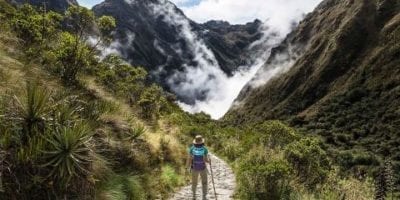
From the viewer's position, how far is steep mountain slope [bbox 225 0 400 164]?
13950 centimetres

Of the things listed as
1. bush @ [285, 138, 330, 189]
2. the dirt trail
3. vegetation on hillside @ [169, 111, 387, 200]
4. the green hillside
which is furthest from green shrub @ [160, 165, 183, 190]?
the green hillside

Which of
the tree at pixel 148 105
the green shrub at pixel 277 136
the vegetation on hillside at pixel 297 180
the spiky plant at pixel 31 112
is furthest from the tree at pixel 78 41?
the green shrub at pixel 277 136

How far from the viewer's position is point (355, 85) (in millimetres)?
165375

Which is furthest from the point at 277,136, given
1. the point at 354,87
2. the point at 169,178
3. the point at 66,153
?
the point at 354,87

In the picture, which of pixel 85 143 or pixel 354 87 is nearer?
pixel 85 143

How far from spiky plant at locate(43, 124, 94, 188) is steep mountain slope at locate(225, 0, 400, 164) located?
369 feet

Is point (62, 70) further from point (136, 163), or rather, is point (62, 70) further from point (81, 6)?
point (136, 163)

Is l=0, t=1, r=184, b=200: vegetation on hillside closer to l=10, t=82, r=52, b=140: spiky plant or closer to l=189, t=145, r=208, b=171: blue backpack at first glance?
l=10, t=82, r=52, b=140: spiky plant

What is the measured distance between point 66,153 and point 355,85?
542 feet

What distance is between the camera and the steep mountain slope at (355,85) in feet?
458

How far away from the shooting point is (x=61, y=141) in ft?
28.0

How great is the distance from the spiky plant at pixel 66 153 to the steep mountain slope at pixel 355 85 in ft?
369

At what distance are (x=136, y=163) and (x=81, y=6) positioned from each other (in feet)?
22.9

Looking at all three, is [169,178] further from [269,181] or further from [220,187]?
[269,181]
